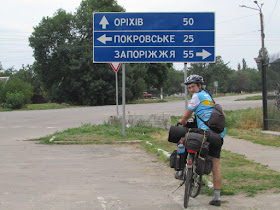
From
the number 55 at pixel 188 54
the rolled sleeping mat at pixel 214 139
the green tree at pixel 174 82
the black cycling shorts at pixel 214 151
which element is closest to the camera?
the rolled sleeping mat at pixel 214 139

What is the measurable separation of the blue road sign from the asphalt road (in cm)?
319

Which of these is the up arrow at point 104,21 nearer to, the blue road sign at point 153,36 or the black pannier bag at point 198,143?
the blue road sign at point 153,36

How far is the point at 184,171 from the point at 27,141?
9149 mm

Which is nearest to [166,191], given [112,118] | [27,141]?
[27,141]

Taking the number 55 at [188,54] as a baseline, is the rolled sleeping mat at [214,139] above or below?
below

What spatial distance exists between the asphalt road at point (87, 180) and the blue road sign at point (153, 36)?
10.5 feet

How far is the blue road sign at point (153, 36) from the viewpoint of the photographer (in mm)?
12523

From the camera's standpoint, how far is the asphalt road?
546 cm

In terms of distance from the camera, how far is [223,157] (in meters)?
9.02

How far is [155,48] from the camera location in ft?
42.7

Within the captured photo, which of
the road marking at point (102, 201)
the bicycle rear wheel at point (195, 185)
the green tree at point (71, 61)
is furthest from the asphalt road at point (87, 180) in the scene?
the green tree at point (71, 61)

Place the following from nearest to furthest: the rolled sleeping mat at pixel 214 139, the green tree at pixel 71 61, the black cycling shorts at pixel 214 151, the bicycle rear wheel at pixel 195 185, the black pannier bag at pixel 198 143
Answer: the black pannier bag at pixel 198 143
the rolled sleeping mat at pixel 214 139
the black cycling shorts at pixel 214 151
the bicycle rear wheel at pixel 195 185
the green tree at pixel 71 61

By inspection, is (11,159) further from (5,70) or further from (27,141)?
(5,70)

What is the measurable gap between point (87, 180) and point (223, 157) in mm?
3442
